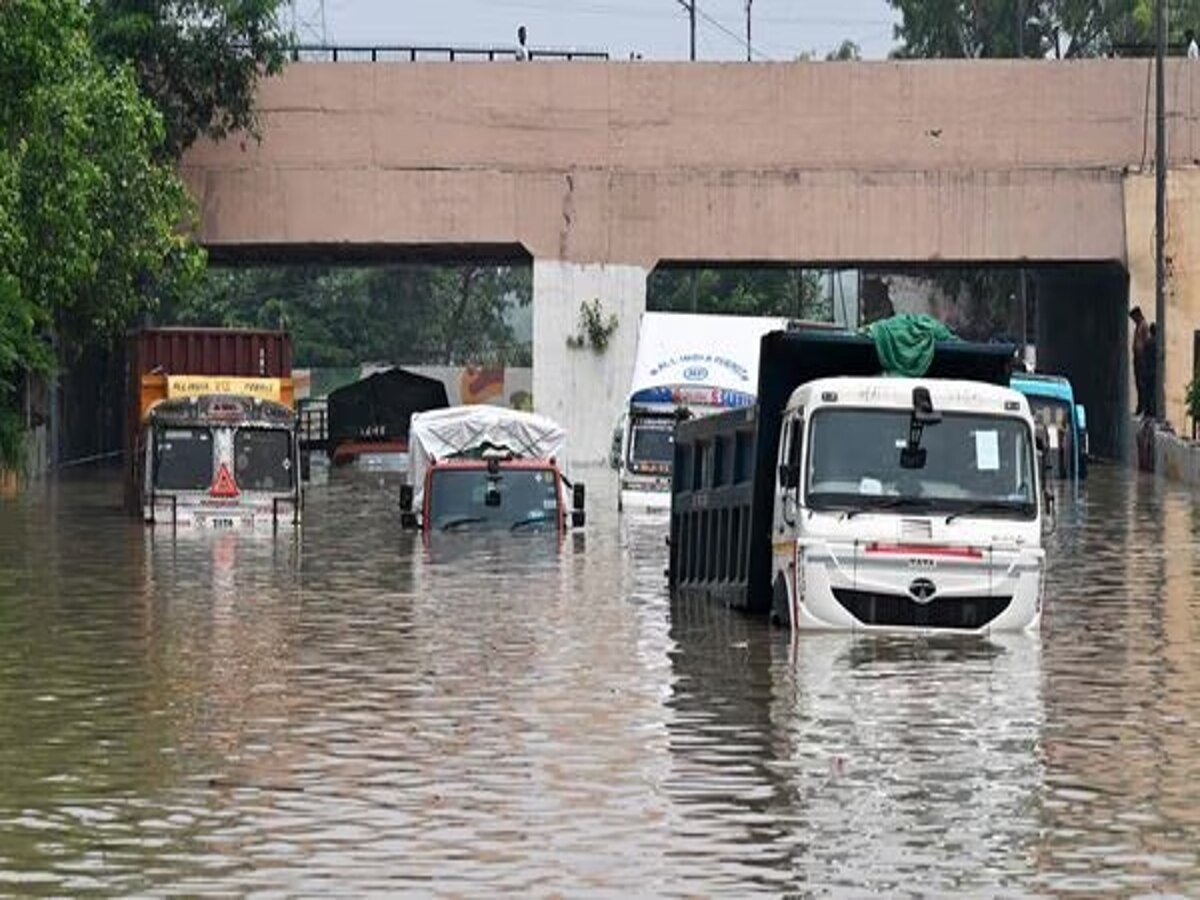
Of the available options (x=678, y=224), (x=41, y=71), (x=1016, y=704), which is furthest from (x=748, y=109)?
(x=1016, y=704)

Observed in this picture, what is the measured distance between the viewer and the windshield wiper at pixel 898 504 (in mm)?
26844

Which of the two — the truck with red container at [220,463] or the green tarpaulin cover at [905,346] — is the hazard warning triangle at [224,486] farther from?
the green tarpaulin cover at [905,346]

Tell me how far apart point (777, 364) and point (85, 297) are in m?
35.1

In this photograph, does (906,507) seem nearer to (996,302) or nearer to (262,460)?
(262,460)

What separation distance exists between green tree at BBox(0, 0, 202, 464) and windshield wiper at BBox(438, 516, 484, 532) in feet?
22.1

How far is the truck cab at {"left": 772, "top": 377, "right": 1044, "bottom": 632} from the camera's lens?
26.6 meters

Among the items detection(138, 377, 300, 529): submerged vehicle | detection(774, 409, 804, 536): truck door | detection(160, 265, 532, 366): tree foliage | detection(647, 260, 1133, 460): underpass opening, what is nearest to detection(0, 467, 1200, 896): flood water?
detection(774, 409, 804, 536): truck door

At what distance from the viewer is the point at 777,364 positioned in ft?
97.5

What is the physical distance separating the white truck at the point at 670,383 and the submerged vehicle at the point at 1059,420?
11.7 meters

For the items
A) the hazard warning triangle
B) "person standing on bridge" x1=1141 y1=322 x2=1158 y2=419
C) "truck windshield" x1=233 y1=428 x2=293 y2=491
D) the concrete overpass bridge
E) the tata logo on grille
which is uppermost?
the concrete overpass bridge

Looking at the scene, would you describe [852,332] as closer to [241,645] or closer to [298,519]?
[241,645]

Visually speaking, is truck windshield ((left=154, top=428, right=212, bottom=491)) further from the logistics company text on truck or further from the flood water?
the logistics company text on truck

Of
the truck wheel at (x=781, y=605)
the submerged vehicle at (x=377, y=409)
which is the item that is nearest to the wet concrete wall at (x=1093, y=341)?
the submerged vehicle at (x=377, y=409)

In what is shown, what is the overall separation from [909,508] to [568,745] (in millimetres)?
7937
